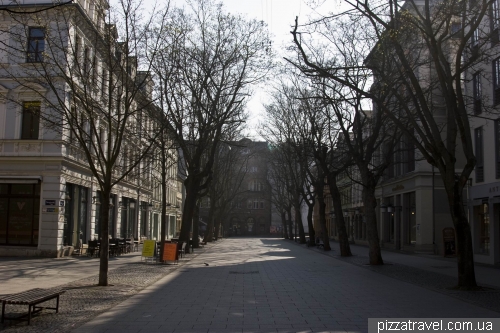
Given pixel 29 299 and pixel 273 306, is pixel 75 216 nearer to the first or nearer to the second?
pixel 273 306

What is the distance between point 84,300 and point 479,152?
21.3 meters

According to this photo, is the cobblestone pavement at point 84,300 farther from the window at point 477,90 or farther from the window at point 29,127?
the window at point 477,90

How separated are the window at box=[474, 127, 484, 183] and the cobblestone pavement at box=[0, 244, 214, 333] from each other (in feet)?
52.7

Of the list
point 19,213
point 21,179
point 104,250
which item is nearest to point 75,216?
point 19,213

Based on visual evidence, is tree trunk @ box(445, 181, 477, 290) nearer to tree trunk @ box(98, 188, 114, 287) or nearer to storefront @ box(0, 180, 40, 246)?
tree trunk @ box(98, 188, 114, 287)

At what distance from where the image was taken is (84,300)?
1235 centimetres

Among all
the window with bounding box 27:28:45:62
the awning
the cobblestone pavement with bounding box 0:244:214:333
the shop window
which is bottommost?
the cobblestone pavement with bounding box 0:244:214:333

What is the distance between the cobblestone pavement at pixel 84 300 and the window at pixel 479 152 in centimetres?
1607

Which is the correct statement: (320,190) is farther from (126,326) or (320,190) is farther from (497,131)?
(126,326)

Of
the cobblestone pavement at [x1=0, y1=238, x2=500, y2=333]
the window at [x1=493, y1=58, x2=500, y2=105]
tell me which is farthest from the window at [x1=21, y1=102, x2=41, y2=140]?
the window at [x1=493, y1=58, x2=500, y2=105]

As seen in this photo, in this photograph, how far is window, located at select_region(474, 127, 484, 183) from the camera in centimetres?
2645

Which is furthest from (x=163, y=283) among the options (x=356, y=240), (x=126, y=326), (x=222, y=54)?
(x=356, y=240)

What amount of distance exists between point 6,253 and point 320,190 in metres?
20.1

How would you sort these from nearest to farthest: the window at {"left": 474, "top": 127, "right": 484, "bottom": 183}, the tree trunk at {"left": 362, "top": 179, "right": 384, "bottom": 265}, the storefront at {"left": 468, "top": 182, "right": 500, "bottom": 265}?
the tree trunk at {"left": 362, "top": 179, "right": 384, "bottom": 265} → the storefront at {"left": 468, "top": 182, "right": 500, "bottom": 265} → the window at {"left": 474, "top": 127, "right": 484, "bottom": 183}
